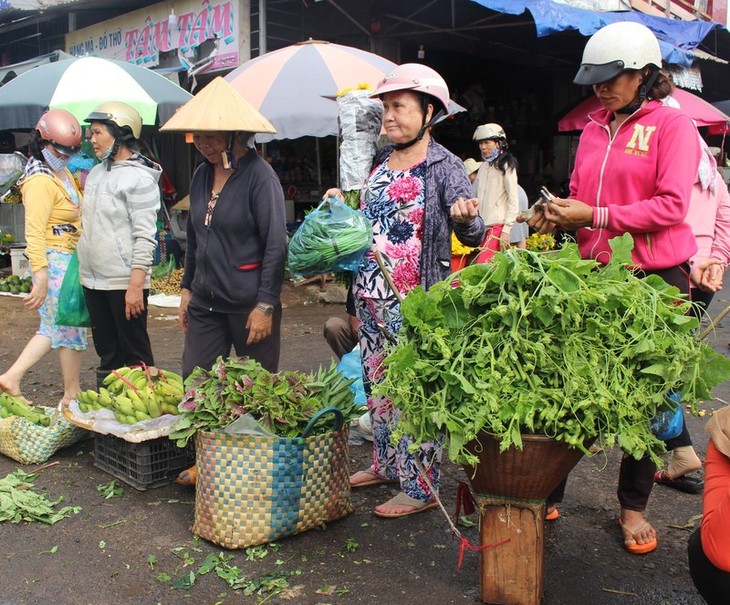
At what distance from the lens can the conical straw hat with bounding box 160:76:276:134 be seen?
144 inches

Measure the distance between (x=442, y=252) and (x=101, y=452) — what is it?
2.22 metres

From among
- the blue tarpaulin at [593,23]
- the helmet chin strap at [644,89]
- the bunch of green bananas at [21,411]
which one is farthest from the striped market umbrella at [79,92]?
the helmet chin strap at [644,89]

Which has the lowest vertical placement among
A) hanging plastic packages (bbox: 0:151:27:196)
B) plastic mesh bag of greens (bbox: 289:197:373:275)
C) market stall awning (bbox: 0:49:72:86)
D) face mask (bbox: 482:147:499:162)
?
plastic mesh bag of greens (bbox: 289:197:373:275)

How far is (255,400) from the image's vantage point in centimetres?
332

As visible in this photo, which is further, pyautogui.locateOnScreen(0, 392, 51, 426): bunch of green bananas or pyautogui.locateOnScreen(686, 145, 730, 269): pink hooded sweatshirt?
pyautogui.locateOnScreen(0, 392, 51, 426): bunch of green bananas

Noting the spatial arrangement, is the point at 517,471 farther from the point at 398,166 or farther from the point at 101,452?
the point at 101,452

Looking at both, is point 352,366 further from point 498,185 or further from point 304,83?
point 304,83

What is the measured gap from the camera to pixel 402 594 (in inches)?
116

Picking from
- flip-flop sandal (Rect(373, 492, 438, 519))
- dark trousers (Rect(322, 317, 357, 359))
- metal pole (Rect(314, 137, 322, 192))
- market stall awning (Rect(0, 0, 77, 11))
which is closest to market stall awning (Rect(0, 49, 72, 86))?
market stall awning (Rect(0, 0, 77, 11))

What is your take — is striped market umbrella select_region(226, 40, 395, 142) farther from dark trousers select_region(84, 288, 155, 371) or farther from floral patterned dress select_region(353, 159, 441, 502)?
floral patterned dress select_region(353, 159, 441, 502)

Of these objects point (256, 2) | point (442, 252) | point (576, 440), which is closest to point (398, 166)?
point (442, 252)

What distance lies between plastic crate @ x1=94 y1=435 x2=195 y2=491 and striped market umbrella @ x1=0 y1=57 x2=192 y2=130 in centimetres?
440

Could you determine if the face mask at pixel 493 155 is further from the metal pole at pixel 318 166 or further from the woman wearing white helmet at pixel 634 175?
the woman wearing white helmet at pixel 634 175

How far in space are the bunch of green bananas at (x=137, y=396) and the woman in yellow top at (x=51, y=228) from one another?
0.92 meters
